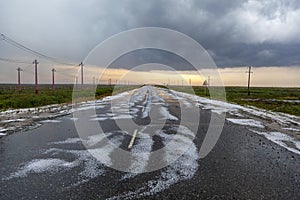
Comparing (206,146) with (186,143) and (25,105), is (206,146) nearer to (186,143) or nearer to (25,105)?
(186,143)

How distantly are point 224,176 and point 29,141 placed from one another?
628cm

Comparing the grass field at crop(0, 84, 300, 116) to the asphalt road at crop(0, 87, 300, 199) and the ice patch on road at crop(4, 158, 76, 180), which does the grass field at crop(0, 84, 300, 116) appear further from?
the ice patch on road at crop(4, 158, 76, 180)

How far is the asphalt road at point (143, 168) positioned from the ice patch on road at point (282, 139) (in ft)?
0.95

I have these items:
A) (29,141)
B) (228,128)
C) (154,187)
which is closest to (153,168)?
(154,187)

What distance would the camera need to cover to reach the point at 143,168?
5750 millimetres

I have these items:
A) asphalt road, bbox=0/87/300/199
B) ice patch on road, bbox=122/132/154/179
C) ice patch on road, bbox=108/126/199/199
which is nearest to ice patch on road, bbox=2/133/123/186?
→ asphalt road, bbox=0/87/300/199

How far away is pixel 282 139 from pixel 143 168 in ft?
19.9

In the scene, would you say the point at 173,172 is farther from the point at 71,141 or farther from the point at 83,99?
the point at 83,99

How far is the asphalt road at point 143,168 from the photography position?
4.45 m

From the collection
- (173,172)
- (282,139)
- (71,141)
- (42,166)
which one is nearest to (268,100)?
(282,139)

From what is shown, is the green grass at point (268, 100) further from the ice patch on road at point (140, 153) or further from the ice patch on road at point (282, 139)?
the ice patch on road at point (140, 153)

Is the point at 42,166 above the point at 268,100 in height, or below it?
above

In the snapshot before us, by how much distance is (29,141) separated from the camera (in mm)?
8406

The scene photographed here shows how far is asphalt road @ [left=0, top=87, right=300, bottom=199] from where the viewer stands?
4453mm
